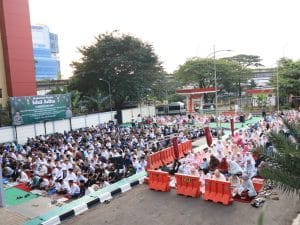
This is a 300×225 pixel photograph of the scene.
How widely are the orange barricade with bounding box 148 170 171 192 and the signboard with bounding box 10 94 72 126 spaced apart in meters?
16.3

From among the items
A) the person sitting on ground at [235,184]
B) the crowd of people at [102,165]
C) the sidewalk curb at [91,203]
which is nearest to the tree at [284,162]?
the crowd of people at [102,165]

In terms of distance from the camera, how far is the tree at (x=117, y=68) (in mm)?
41469

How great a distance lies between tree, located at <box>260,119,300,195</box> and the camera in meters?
6.12

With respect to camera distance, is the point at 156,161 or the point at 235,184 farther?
the point at 156,161

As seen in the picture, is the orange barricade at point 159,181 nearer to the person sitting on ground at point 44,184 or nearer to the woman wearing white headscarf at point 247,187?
the woman wearing white headscarf at point 247,187

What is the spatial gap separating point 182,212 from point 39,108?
1984 centimetres

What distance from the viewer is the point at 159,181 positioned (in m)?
13.2

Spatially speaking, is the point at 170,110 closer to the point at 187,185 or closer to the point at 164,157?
the point at 164,157

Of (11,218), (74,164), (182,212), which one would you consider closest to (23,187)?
(74,164)

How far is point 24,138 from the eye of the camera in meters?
27.5

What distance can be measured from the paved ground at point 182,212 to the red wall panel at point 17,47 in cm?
2592

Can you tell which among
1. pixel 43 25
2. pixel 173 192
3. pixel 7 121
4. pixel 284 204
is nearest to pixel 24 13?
pixel 7 121

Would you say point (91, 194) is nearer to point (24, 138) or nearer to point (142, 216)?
point (142, 216)

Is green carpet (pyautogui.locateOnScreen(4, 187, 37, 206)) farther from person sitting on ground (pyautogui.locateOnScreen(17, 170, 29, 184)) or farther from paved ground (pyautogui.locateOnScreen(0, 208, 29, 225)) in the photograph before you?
paved ground (pyautogui.locateOnScreen(0, 208, 29, 225))
